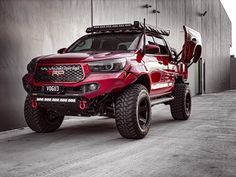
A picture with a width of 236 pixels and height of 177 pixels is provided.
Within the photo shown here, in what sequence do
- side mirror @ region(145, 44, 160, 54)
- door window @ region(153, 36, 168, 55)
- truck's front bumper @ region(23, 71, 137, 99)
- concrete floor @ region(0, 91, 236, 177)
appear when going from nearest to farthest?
concrete floor @ region(0, 91, 236, 177)
truck's front bumper @ region(23, 71, 137, 99)
side mirror @ region(145, 44, 160, 54)
door window @ region(153, 36, 168, 55)

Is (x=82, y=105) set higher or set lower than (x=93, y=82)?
lower

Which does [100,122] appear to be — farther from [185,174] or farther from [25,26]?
[185,174]

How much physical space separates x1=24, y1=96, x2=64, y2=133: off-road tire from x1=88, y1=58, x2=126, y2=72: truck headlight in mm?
1567

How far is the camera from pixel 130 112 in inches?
233

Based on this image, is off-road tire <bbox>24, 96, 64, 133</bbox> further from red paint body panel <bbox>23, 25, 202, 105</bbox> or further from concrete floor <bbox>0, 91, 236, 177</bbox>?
Answer: red paint body panel <bbox>23, 25, 202, 105</bbox>

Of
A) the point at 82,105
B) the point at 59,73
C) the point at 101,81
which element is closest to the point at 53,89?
the point at 59,73

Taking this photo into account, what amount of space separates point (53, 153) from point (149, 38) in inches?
135

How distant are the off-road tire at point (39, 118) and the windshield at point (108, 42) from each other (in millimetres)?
1400

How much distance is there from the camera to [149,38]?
7531 mm

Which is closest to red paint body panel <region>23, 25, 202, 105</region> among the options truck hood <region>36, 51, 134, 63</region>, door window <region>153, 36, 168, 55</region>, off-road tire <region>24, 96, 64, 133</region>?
truck hood <region>36, 51, 134, 63</region>

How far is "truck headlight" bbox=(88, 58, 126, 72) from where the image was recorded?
5844 millimetres

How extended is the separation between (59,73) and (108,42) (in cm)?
158

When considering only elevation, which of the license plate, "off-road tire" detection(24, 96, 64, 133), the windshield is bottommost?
"off-road tire" detection(24, 96, 64, 133)

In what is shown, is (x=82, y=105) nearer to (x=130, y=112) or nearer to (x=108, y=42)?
(x=130, y=112)
